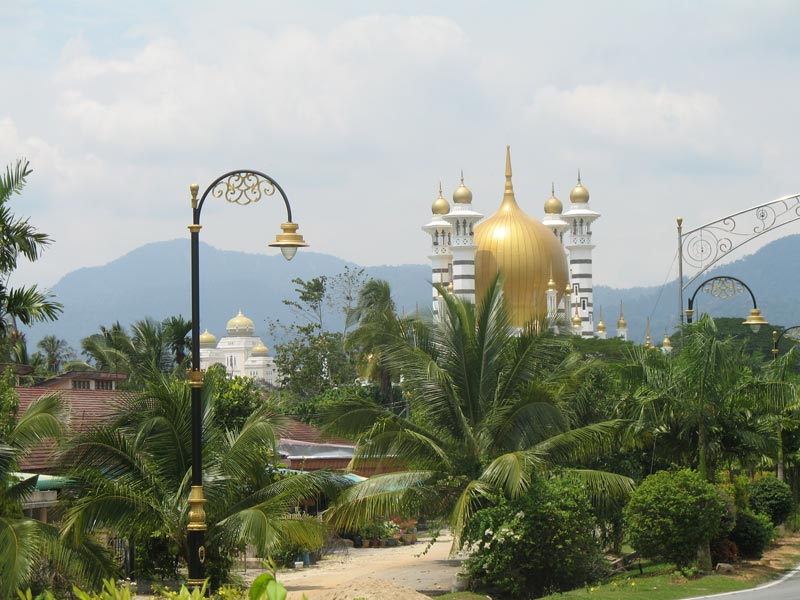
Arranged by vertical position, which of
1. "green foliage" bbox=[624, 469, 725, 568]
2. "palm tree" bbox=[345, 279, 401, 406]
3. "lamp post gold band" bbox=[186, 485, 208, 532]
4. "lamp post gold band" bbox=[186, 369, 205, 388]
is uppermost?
"palm tree" bbox=[345, 279, 401, 406]

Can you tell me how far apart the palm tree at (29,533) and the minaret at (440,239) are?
63.5 meters

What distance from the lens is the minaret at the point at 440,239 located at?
80.9m

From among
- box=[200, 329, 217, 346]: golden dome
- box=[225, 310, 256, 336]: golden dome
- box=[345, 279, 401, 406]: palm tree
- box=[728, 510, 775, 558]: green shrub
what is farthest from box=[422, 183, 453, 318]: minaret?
box=[728, 510, 775, 558]: green shrub

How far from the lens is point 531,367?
21031mm

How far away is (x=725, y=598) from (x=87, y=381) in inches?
1130

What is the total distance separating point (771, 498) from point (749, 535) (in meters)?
4.68

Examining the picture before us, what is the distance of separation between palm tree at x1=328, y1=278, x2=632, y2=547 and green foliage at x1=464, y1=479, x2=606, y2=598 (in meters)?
0.52

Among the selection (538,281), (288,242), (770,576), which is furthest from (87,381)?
(538,281)

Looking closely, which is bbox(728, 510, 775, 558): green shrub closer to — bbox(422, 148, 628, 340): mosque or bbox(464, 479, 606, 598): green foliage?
bbox(464, 479, 606, 598): green foliage

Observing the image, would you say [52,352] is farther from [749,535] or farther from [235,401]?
[749,535]

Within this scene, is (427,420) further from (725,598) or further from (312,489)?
(725,598)

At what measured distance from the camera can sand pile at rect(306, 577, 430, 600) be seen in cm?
1544

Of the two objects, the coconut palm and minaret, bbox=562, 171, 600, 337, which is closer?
the coconut palm

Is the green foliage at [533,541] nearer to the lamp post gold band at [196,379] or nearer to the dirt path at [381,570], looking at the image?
the dirt path at [381,570]
